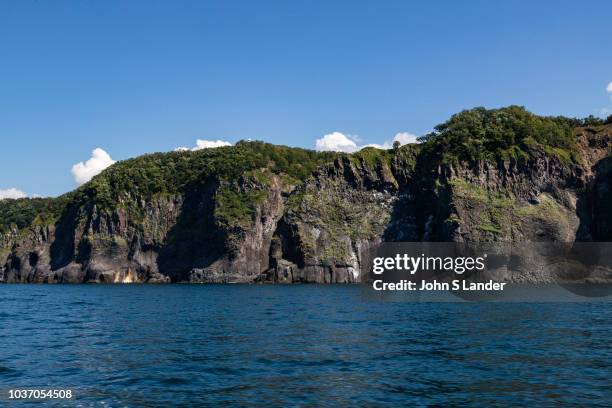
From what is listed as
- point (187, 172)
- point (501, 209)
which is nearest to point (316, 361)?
point (501, 209)

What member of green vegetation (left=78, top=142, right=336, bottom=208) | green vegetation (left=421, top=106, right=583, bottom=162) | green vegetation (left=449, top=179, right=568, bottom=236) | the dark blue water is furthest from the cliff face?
the dark blue water

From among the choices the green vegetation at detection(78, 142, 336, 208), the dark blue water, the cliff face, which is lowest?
the dark blue water

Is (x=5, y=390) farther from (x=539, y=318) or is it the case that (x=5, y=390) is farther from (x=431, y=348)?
(x=539, y=318)

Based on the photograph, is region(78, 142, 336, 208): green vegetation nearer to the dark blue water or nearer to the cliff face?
the cliff face

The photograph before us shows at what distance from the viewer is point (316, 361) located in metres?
27.0

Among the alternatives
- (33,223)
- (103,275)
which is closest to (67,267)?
(103,275)

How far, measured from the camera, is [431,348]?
30.8 metres

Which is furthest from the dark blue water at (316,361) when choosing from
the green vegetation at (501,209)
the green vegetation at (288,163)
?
the green vegetation at (288,163)

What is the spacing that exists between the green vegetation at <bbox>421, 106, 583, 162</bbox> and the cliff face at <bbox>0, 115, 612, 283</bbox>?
8.15 feet

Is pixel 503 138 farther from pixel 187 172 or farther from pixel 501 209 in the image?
pixel 187 172

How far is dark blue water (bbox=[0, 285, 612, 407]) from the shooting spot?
20.5 metres

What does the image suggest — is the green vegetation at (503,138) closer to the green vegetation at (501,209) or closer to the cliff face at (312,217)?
the cliff face at (312,217)

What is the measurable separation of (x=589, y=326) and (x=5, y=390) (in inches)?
1410

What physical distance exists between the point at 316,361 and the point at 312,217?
396 feet
